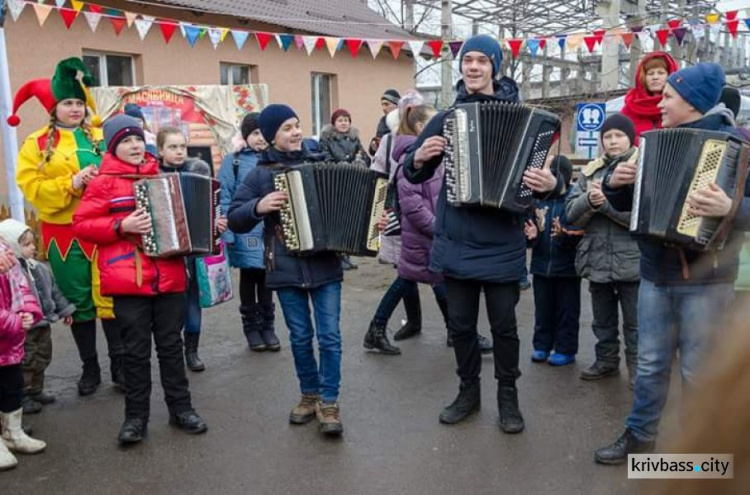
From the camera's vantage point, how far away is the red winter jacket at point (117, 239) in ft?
13.2

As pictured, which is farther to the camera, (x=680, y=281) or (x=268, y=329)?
(x=268, y=329)

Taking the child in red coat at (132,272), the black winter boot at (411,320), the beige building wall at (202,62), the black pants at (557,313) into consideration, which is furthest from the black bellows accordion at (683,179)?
the beige building wall at (202,62)

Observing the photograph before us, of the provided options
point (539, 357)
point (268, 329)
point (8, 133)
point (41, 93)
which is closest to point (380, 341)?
point (268, 329)

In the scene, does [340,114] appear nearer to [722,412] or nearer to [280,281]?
[280,281]

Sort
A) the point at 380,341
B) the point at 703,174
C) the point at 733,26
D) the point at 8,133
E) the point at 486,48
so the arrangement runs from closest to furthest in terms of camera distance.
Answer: the point at 703,174 < the point at 486,48 < the point at 380,341 < the point at 8,133 < the point at 733,26

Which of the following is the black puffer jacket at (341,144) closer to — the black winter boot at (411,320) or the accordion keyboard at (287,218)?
the black winter boot at (411,320)

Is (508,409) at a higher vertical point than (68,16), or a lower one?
lower

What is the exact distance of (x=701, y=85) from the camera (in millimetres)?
3352

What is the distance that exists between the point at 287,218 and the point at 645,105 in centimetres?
262

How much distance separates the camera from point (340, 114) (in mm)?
10250

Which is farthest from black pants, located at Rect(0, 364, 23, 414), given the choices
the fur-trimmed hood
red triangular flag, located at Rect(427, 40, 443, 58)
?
red triangular flag, located at Rect(427, 40, 443, 58)

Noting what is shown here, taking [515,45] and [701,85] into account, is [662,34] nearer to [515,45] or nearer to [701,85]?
[515,45]

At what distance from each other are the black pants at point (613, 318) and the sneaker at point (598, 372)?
0.08 feet

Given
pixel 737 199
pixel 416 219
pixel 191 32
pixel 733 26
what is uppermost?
pixel 191 32
